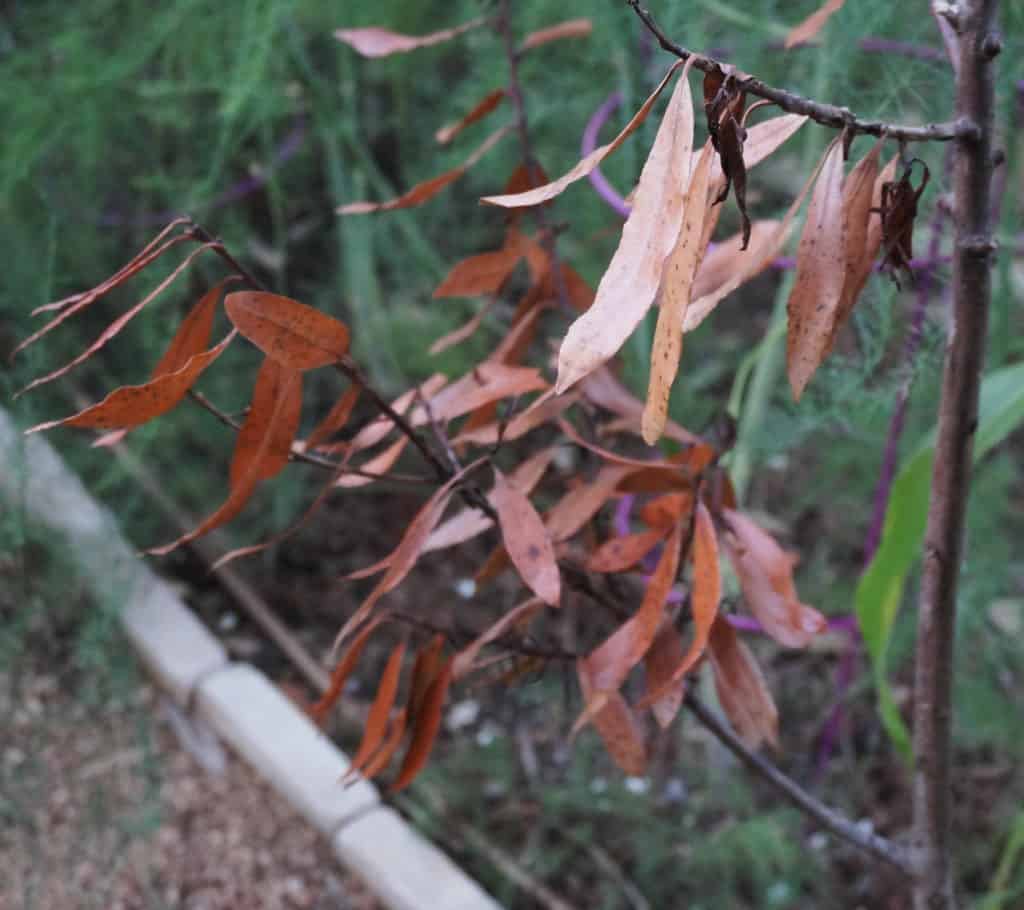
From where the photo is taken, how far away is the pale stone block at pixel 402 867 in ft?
3.36

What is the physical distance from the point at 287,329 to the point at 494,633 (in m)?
0.22

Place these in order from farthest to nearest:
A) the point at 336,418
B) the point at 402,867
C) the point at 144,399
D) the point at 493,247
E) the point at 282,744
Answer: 1. the point at 493,247
2. the point at 282,744
3. the point at 402,867
4. the point at 336,418
5. the point at 144,399

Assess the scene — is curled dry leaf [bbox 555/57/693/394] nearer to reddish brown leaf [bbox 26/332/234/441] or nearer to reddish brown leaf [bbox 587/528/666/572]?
reddish brown leaf [bbox 26/332/234/441]

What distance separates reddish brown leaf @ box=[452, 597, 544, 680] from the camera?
64 centimetres

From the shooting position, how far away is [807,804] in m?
0.72

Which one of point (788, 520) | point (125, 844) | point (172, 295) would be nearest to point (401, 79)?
point (172, 295)

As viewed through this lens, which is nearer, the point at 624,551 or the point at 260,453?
the point at 260,453

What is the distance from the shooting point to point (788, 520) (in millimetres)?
1579

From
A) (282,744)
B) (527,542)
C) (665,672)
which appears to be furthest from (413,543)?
(282,744)

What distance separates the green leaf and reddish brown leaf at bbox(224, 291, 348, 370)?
14.3 inches

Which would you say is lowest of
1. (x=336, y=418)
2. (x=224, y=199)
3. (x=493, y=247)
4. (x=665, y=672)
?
(x=493, y=247)

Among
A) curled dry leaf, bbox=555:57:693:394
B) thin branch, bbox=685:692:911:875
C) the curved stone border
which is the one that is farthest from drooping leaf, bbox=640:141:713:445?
the curved stone border

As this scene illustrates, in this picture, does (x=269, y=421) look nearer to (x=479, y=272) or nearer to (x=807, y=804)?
(x=479, y=272)

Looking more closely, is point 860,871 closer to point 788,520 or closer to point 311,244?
point 788,520
